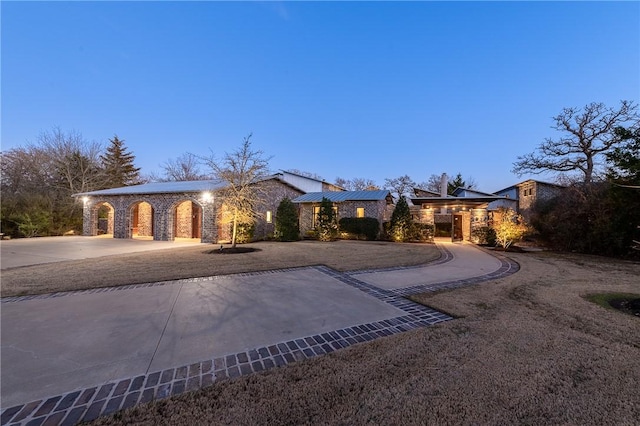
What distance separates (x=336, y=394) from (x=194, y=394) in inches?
43.8

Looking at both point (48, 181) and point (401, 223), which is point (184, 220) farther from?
point (401, 223)

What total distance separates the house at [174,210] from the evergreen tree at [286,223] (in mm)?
1326

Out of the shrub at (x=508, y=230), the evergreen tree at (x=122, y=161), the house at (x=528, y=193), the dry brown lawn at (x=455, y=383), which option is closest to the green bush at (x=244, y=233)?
the dry brown lawn at (x=455, y=383)

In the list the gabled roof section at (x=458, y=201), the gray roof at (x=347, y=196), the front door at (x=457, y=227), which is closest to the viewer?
the gabled roof section at (x=458, y=201)

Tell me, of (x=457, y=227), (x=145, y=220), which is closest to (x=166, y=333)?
(x=145, y=220)

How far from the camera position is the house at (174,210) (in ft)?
43.1

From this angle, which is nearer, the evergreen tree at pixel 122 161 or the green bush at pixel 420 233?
the green bush at pixel 420 233

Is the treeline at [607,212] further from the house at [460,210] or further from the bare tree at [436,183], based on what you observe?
the bare tree at [436,183]

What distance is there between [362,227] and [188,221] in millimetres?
11924

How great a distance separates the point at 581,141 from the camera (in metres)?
15.4

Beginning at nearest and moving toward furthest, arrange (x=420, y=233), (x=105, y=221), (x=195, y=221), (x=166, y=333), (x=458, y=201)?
(x=166, y=333)
(x=420, y=233)
(x=458, y=201)
(x=195, y=221)
(x=105, y=221)

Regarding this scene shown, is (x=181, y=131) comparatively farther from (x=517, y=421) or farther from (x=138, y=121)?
(x=517, y=421)

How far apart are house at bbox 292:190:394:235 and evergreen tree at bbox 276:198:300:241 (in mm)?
2440

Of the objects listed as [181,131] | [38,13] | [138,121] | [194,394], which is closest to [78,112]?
[138,121]
